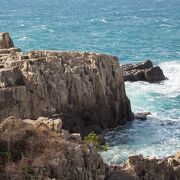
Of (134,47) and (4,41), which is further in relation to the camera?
(134,47)

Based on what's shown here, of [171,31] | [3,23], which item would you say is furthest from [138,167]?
[3,23]

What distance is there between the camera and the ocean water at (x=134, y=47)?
71.8 metres

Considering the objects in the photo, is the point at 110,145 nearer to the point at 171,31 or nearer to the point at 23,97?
the point at 23,97

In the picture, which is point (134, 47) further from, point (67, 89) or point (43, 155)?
point (43, 155)

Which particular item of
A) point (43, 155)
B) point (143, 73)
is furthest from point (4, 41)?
point (43, 155)

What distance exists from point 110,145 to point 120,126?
26.0ft

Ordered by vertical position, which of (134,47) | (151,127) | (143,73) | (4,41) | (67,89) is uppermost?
(4,41)

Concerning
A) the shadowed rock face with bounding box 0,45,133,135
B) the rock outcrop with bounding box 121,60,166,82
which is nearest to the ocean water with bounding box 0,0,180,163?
the rock outcrop with bounding box 121,60,166,82

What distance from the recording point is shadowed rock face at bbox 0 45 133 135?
6888 centimetres

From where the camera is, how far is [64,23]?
185 metres

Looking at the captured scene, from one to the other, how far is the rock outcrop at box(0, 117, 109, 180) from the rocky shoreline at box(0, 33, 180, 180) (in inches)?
2.6

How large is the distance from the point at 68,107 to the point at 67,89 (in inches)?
88.7

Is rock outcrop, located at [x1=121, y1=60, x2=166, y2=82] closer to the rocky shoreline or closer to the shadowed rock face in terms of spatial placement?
the rocky shoreline

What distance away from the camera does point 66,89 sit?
72188 millimetres
